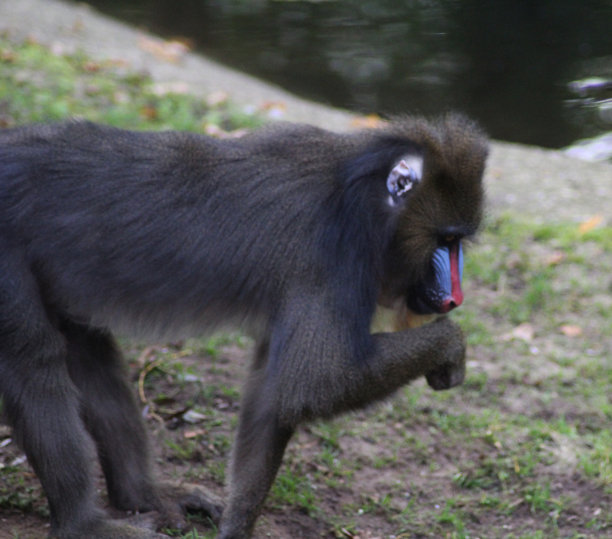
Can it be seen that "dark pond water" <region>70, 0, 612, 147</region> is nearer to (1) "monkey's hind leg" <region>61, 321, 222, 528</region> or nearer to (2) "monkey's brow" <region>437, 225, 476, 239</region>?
(2) "monkey's brow" <region>437, 225, 476, 239</region>

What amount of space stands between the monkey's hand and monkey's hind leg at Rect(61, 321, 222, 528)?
110 centimetres

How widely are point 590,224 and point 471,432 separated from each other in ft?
8.94

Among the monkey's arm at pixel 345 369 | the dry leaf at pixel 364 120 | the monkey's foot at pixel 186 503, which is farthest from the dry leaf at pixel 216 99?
the monkey's arm at pixel 345 369

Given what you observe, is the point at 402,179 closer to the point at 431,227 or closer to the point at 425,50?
the point at 431,227

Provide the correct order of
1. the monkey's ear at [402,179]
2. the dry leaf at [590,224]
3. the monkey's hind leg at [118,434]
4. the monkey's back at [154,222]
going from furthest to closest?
1. the dry leaf at [590,224]
2. the monkey's hind leg at [118,434]
3. the monkey's ear at [402,179]
4. the monkey's back at [154,222]

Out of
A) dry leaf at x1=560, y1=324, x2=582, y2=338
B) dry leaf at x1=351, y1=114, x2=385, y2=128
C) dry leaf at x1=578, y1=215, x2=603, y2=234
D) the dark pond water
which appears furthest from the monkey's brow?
dry leaf at x1=351, y1=114, x2=385, y2=128

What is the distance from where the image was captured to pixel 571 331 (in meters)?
5.68

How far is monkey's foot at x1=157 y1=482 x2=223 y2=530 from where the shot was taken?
3984 millimetres

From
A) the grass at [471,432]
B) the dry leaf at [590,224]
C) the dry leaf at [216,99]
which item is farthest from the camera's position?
the dry leaf at [216,99]

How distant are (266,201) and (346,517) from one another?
60.0 inches

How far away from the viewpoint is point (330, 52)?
31.7 feet

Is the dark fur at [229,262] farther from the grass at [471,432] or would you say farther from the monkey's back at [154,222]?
the grass at [471,432]

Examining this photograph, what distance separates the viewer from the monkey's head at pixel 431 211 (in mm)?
3668

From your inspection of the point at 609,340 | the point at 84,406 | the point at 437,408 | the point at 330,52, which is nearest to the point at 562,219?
the point at 609,340
